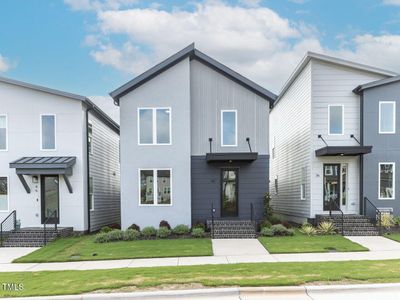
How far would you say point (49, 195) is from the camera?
16203 millimetres

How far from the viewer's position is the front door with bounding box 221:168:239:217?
16.3m

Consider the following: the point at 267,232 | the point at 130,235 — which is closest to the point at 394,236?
the point at 267,232

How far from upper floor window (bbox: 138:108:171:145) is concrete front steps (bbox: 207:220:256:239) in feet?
14.2

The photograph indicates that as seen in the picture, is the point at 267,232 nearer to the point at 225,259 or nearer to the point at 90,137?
the point at 225,259

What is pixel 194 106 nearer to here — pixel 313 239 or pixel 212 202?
pixel 212 202

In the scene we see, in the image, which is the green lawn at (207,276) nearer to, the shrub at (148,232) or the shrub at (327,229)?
the shrub at (327,229)

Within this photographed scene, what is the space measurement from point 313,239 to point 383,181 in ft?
18.3

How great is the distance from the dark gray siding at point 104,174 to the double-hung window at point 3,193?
370 cm

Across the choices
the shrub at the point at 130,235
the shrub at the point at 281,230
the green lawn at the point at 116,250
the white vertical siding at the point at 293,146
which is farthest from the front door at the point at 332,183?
the shrub at the point at 130,235

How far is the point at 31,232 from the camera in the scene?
591 inches

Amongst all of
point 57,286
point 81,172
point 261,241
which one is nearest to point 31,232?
point 81,172

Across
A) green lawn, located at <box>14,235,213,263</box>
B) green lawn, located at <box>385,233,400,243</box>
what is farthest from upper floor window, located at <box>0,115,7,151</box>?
green lawn, located at <box>385,233,400,243</box>

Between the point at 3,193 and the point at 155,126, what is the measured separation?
744cm

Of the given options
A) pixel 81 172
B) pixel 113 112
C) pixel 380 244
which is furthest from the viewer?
pixel 113 112
